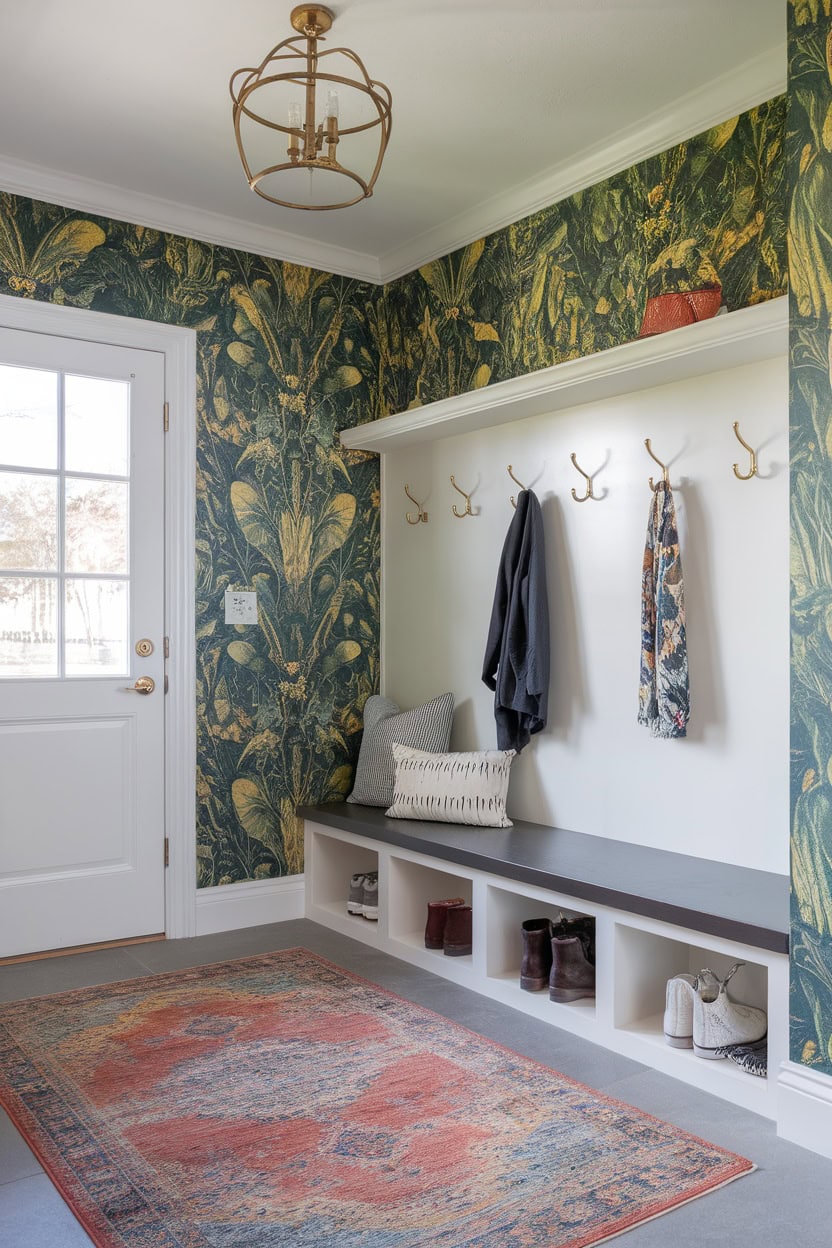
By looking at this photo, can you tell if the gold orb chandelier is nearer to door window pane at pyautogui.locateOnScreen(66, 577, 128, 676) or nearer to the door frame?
the door frame

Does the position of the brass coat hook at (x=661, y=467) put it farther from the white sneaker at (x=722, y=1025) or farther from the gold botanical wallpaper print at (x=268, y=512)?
the gold botanical wallpaper print at (x=268, y=512)

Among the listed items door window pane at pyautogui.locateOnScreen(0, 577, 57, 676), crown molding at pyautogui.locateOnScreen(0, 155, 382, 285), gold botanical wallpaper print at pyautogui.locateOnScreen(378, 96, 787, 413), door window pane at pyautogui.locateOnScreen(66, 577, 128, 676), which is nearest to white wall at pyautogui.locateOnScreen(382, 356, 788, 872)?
gold botanical wallpaper print at pyautogui.locateOnScreen(378, 96, 787, 413)

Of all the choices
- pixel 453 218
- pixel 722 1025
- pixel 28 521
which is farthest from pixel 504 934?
pixel 453 218

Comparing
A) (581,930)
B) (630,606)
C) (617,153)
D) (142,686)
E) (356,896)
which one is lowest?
(356,896)

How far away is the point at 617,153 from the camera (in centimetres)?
325

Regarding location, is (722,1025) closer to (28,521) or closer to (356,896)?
(356,896)

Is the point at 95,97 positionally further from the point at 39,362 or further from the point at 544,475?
the point at 544,475

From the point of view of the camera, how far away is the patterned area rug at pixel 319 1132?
1945mm

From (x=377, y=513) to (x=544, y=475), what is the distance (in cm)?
101

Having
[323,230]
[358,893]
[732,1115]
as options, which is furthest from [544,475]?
[732,1115]

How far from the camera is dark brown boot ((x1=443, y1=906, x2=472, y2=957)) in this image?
3348mm

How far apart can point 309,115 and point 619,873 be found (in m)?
2.06

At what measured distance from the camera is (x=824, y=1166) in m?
2.14

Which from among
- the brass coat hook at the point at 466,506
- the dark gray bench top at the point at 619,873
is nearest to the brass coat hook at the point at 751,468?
the dark gray bench top at the point at 619,873
